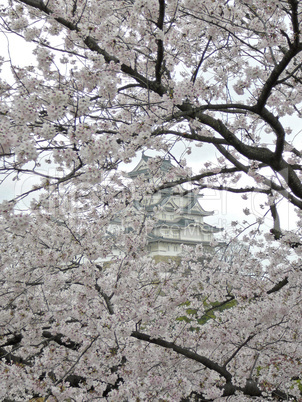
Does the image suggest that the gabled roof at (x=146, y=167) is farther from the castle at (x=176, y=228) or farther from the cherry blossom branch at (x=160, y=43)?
the cherry blossom branch at (x=160, y=43)

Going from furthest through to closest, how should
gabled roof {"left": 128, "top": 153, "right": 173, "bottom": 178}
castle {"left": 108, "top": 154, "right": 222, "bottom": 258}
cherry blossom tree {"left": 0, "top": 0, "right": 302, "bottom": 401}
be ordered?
1. castle {"left": 108, "top": 154, "right": 222, "bottom": 258}
2. gabled roof {"left": 128, "top": 153, "right": 173, "bottom": 178}
3. cherry blossom tree {"left": 0, "top": 0, "right": 302, "bottom": 401}

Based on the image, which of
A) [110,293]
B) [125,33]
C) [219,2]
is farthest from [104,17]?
[110,293]

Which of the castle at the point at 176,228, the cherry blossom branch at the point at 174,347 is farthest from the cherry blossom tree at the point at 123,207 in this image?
the castle at the point at 176,228

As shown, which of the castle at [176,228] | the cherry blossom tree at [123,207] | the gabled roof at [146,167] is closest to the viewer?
the cherry blossom tree at [123,207]

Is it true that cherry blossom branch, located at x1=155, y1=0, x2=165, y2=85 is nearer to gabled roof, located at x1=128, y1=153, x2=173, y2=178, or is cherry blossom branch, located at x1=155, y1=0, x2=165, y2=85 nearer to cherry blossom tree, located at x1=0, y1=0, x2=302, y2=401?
cherry blossom tree, located at x1=0, y1=0, x2=302, y2=401

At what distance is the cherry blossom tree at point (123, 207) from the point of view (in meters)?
2.96

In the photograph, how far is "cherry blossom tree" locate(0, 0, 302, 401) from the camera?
117 inches

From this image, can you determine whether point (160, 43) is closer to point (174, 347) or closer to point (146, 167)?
point (174, 347)

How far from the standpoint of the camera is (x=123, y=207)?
15.6 feet

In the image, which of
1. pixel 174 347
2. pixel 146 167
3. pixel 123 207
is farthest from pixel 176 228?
pixel 174 347

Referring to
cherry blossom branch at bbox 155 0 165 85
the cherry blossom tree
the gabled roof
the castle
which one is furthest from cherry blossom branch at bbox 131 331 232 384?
the castle

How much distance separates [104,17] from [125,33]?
353 mm

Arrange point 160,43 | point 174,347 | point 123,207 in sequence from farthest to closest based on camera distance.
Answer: point 123,207, point 174,347, point 160,43

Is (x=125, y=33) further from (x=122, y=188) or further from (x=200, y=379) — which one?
(x=200, y=379)
